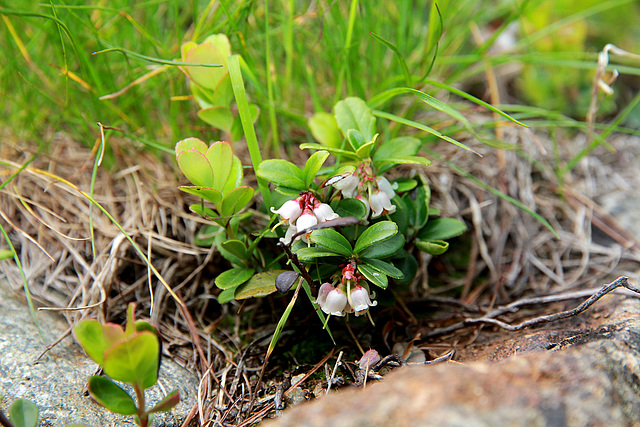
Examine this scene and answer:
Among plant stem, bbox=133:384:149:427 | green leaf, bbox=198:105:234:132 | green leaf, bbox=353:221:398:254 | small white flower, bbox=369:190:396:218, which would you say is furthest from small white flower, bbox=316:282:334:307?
green leaf, bbox=198:105:234:132

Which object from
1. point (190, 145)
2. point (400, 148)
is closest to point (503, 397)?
point (400, 148)

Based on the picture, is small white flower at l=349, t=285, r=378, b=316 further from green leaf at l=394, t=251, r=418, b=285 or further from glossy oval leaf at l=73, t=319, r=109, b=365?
glossy oval leaf at l=73, t=319, r=109, b=365

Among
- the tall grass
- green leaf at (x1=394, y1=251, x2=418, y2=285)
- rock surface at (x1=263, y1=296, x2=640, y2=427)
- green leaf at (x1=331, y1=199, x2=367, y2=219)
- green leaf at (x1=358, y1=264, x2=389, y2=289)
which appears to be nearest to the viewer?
rock surface at (x1=263, y1=296, x2=640, y2=427)

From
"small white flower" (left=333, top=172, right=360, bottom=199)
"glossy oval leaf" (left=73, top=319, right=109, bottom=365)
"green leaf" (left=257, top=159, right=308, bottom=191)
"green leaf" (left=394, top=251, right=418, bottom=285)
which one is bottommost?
"green leaf" (left=394, top=251, right=418, bottom=285)

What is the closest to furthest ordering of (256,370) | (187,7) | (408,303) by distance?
(256,370)
(408,303)
(187,7)

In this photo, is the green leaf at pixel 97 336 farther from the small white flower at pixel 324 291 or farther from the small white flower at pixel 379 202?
the small white flower at pixel 379 202

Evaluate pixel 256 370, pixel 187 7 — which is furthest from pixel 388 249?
pixel 187 7

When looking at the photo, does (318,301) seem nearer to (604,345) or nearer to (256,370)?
(256,370)
